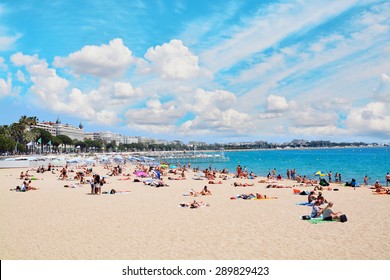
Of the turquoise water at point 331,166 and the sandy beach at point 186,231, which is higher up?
the sandy beach at point 186,231

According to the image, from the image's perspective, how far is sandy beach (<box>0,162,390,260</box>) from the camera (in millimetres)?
8703

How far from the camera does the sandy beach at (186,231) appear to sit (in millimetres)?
8703

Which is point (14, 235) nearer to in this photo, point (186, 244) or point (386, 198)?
point (186, 244)

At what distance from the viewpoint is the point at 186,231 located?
11.1 m

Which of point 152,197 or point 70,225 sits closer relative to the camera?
point 70,225

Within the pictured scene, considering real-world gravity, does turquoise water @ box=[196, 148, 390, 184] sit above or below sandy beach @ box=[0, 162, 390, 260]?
below

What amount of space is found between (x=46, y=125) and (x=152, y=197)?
171 meters

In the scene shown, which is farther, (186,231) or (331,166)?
(331,166)

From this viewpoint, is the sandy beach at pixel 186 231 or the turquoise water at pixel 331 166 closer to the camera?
the sandy beach at pixel 186 231

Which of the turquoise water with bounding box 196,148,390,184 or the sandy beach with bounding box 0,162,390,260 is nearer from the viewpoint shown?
the sandy beach with bounding box 0,162,390,260

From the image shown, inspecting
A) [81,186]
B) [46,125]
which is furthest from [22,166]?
[46,125]

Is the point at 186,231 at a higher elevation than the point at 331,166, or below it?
higher

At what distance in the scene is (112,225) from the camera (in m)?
12.2
